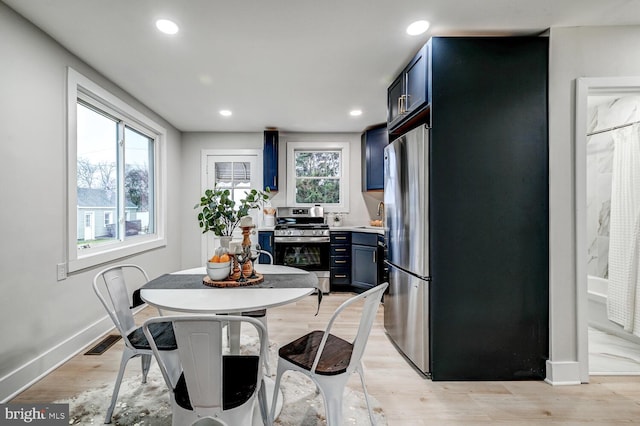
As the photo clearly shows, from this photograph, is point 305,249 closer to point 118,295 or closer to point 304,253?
point 304,253

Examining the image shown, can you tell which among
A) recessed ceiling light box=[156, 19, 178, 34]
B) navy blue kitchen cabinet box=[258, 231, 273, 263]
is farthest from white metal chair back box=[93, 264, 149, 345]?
navy blue kitchen cabinet box=[258, 231, 273, 263]

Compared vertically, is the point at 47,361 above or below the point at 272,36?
below

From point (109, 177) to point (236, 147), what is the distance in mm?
1936

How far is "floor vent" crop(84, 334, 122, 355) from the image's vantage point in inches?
91.4

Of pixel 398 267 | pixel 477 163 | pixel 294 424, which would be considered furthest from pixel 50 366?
pixel 477 163

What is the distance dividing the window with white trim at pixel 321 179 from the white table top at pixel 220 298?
3.07m

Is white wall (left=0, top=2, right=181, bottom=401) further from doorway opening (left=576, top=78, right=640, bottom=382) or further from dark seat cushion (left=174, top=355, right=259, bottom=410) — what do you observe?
doorway opening (left=576, top=78, right=640, bottom=382)

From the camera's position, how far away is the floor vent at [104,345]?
91.4 inches

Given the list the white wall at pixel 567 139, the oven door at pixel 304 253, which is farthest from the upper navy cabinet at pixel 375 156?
the white wall at pixel 567 139

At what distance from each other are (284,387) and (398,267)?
123 centimetres

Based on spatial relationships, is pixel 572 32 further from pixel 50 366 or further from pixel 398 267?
pixel 50 366

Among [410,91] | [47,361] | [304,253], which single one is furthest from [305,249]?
[47,361]

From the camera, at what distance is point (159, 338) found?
1.58 meters

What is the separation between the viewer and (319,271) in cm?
401
